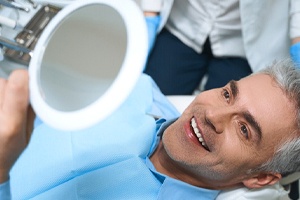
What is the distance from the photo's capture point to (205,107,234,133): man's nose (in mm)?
1012

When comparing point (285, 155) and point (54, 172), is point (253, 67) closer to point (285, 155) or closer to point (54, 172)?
point (285, 155)

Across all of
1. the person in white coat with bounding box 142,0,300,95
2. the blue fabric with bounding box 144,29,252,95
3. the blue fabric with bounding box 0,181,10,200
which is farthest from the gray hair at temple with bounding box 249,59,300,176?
the blue fabric with bounding box 0,181,10,200

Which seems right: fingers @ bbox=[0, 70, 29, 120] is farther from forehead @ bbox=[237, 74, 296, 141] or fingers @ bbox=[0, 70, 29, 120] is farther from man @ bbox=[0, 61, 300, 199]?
forehead @ bbox=[237, 74, 296, 141]

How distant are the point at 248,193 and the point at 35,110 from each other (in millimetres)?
718

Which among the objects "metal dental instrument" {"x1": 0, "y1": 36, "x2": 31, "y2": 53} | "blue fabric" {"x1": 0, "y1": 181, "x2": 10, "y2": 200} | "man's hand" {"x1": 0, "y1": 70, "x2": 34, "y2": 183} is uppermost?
"man's hand" {"x1": 0, "y1": 70, "x2": 34, "y2": 183}

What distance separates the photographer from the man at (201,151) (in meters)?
1.01

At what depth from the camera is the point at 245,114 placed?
3.35ft

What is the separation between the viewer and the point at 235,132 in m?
1.03

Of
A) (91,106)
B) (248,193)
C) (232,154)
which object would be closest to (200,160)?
Answer: (232,154)

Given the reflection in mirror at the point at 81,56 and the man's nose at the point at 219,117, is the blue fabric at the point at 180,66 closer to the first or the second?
the man's nose at the point at 219,117

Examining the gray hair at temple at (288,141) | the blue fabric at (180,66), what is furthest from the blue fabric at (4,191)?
the blue fabric at (180,66)

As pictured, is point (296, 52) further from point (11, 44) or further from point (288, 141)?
point (11, 44)

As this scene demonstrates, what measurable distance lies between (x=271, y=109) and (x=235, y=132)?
0.37 feet

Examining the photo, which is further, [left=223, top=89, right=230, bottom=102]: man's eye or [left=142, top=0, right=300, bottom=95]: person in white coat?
[left=142, top=0, right=300, bottom=95]: person in white coat
